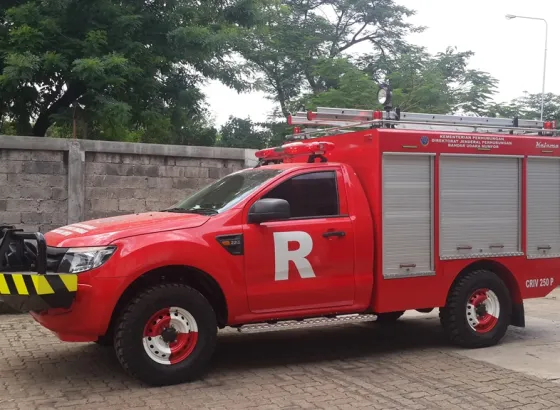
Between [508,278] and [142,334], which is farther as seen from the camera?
[508,278]

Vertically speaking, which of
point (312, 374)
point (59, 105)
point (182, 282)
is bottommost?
point (312, 374)

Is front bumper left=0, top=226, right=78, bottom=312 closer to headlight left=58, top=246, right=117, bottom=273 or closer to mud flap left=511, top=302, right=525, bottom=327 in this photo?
headlight left=58, top=246, right=117, bottom=273

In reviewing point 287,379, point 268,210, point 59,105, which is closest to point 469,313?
point 287,379

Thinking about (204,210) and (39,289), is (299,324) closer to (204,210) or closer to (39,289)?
(204,210)

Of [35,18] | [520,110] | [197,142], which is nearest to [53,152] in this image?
[35,18]

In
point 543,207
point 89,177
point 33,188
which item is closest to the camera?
point 543,207

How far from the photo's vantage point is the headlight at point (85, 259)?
527cm

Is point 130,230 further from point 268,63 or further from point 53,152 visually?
point 268,63

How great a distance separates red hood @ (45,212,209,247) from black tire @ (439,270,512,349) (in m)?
2.87

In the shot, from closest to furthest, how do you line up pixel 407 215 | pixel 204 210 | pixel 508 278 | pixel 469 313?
1. pixel 204 210
2. pixel 407 215
3. pixel 469 313
4. pixel 508 278

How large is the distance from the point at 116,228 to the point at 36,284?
31.9 inches

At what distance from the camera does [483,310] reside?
7.09 metres

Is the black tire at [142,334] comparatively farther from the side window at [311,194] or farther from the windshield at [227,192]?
the side window at [311,194]

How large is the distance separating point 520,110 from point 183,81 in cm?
1471
